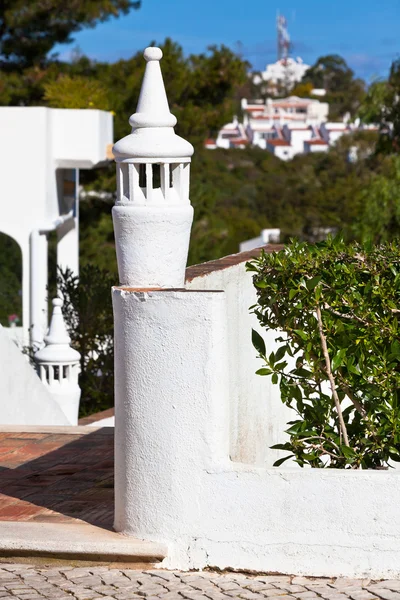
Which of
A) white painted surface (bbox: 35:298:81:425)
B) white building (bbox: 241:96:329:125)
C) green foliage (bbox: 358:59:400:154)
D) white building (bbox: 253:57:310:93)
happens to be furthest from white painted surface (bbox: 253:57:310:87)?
white painted surface (bbox: 35:298:81:425)

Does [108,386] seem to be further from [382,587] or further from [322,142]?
[322,142]

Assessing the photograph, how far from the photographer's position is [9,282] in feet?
61.0

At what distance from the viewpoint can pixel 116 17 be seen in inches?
828

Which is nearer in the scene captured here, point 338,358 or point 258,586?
point 258,586

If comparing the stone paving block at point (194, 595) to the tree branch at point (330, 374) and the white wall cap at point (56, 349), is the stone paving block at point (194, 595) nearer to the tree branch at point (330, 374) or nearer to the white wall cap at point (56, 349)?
the tree branch at point (330, 374)

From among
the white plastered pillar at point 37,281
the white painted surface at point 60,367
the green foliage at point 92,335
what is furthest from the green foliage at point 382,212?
the white painted surface at point 60,367

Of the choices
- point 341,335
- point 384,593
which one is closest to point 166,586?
point 384,593

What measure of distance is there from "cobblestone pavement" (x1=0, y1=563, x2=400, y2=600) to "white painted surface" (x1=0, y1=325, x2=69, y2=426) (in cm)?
334

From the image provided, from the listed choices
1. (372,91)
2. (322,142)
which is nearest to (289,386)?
(372,91)

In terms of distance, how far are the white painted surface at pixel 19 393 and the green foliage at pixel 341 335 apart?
334 cm

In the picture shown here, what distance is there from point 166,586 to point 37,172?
407 inches

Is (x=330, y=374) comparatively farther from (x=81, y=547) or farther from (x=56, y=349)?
(x=56, y=349)

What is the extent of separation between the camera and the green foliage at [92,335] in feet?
38.1

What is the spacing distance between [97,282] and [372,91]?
8179mm
